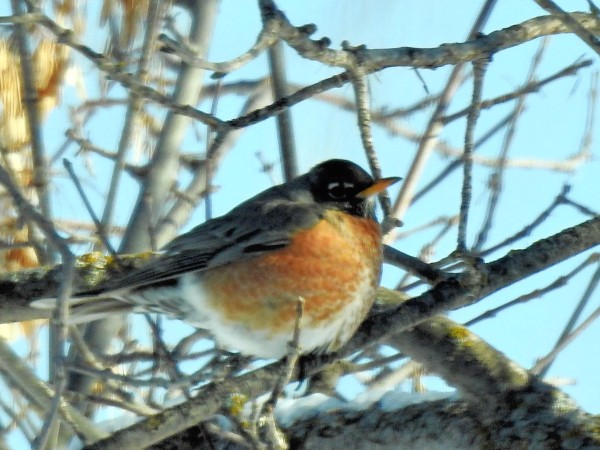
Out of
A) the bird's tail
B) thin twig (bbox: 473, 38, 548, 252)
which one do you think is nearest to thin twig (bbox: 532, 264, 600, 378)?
thin twig (bbox: 473, 38, 548, 252)

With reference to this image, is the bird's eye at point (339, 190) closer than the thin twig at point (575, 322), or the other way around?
the thin twig at point (575, 322)

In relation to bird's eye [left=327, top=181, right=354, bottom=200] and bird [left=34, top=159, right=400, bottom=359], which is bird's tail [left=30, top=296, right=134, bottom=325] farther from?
bird's eye [left=327, top=181, right=354, bottom=200]

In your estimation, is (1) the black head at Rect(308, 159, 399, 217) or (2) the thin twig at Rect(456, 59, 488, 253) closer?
(2) the thin twig at Rect(456, 59, 488, 253)

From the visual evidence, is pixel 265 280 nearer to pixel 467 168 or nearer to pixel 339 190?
pixel 339 190

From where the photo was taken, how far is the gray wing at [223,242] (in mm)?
3278

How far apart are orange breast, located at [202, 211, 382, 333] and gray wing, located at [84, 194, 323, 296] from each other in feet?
0.15

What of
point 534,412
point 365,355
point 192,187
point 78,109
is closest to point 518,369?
point 534,412

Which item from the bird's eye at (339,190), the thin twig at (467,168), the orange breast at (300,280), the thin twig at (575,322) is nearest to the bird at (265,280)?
the orange breast at (300,280)

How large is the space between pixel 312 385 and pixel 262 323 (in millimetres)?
679

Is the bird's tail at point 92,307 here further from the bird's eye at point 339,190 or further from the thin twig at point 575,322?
the thin twig at point 575,322

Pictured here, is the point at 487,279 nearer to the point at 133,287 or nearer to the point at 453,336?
the point at 453,336

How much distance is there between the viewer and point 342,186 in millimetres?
3674

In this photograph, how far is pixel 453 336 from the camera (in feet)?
10.5

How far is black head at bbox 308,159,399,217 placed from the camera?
363 centimetres
